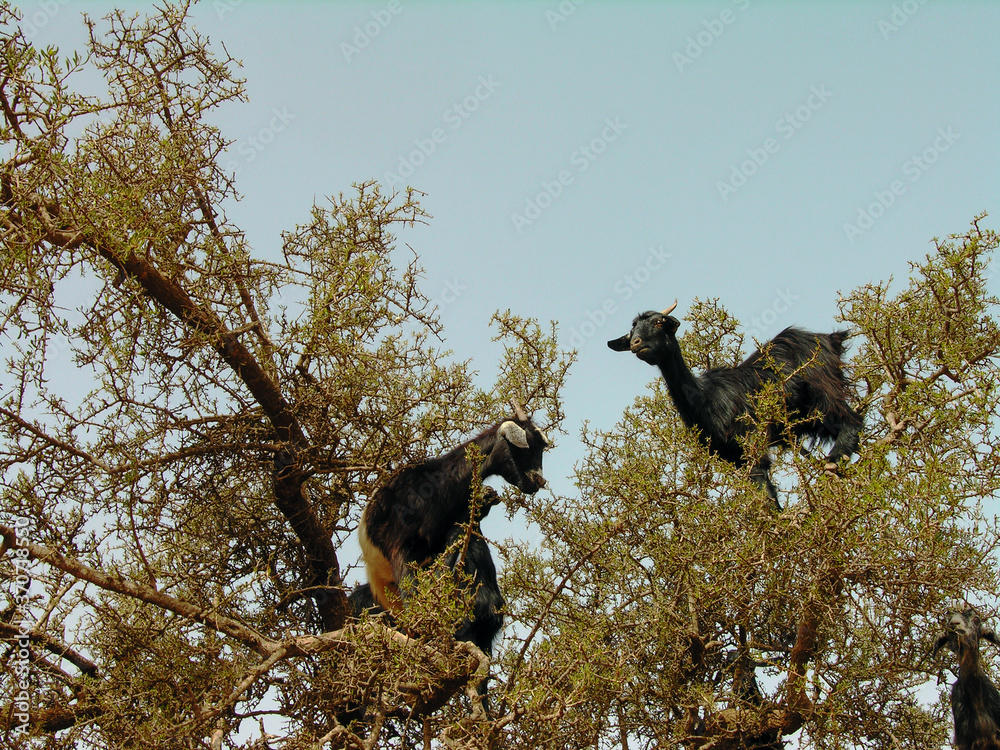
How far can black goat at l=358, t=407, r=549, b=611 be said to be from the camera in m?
6.43

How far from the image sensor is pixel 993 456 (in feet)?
15.8

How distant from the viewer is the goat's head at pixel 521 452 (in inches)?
247

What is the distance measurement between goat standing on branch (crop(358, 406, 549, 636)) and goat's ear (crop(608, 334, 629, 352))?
77.2 inches

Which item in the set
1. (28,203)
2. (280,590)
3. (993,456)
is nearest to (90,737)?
(280,590)

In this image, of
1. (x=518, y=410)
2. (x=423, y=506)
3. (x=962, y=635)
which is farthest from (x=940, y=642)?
(x=423, y=506)

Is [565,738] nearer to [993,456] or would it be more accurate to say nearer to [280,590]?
[280,590]

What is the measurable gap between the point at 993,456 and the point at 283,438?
181 inches

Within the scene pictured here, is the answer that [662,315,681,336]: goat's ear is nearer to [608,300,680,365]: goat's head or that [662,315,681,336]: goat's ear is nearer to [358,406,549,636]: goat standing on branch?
[608,300,680,365]: goat's head

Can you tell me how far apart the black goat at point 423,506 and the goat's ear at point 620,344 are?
1956 millimetres

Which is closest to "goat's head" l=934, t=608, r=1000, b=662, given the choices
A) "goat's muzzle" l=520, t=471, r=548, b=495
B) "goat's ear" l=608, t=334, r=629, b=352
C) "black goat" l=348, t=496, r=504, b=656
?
"goat's muzzle" l=520, t=471, r=548, b=495

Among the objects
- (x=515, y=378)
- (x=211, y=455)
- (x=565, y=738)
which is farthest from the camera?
(x=515, y=378)

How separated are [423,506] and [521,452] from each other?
933mm

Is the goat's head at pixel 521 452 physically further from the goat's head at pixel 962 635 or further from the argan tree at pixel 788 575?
the goat's head at pixel 962 635

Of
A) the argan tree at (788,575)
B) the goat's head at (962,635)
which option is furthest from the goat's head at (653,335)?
the goat's head at (962,635)
